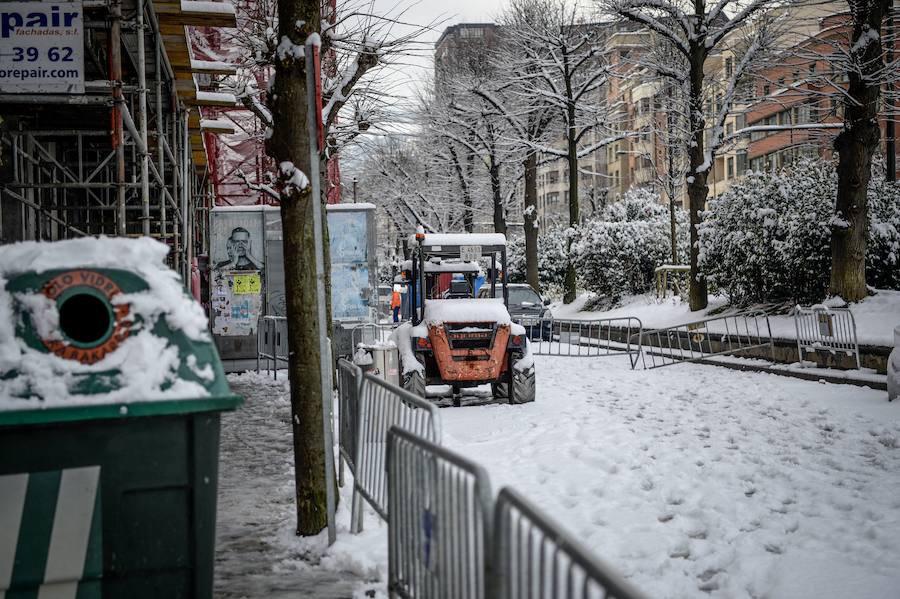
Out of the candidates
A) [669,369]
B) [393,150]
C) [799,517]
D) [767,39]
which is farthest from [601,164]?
[799,517]

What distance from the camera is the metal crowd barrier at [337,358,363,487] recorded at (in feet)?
21.2

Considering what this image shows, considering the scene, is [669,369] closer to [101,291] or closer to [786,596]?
[786,596]

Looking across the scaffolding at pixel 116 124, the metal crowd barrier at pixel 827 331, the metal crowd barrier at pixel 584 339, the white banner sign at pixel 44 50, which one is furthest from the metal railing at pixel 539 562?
the metal crowd barrier at pixel 584 339

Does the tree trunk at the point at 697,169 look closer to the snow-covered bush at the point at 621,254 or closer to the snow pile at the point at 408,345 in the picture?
the snow-covered bush at the point at 621,254

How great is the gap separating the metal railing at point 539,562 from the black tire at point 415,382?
32.7ft

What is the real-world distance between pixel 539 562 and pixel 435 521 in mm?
1141

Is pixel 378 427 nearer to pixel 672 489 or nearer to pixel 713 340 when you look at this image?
pixel 672 489

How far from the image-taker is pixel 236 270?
18.7 meters

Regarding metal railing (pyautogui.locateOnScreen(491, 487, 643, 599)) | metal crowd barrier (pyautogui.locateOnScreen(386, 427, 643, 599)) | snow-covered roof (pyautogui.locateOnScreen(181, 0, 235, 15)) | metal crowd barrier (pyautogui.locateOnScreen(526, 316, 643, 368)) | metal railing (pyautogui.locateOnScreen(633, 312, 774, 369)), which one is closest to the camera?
metal railing (pyautogui.locateOnScreen(491, 487, 643, 599))

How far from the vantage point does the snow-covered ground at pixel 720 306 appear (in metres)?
16.4

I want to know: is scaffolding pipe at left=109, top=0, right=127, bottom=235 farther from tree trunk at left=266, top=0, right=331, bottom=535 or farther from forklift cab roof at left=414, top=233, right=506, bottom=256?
forklift cab roof at left=414, top=233, right=506, bottom=256

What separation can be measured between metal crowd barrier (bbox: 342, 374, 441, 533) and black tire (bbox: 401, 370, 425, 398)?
6465 millimetres

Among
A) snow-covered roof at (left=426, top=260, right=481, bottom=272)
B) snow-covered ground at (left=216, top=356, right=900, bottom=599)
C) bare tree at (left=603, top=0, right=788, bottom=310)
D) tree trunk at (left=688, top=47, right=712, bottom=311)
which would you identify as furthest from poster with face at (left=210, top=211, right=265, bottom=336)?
tree trunk at (left=688, top=47, right=712, bottom=311)

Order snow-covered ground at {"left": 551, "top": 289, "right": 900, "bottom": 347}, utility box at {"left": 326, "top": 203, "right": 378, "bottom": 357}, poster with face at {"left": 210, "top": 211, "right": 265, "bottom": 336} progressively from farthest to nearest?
1. poster with face at {"left": 210, "top": 211, "right": 265, "bottom": 336}
2. utility box at {"left": 326, "top": 203, "right": 378, "bottom": 357}
3. snow-covered ground at {"left": 551, "top": 289, "right": 900, "bottom": 347}
